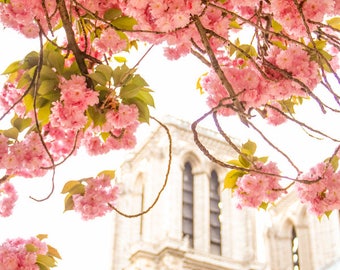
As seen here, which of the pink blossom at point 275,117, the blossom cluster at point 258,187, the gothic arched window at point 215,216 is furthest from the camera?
the gothic arched window at point 215,216

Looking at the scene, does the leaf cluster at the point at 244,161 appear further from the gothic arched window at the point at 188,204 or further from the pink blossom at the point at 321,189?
the gothic arched window at the point at 188,204

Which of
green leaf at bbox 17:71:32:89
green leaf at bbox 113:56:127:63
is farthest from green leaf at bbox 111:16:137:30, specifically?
green leaf at bbox 113:56:127:63

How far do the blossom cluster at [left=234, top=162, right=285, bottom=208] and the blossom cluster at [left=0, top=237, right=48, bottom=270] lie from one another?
3.09 ft

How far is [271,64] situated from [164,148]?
1111 inches

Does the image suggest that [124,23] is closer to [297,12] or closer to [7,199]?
[297,12]

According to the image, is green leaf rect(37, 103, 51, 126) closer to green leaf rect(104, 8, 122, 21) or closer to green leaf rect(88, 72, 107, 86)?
green leaf rect(88, 72, 107, 86)

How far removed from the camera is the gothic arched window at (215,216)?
2969 centimetres

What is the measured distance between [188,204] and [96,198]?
88.6ft

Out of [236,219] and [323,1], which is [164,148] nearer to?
[236,219]

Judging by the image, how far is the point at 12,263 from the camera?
2908mm

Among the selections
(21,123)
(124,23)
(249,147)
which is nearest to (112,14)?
(124,23)

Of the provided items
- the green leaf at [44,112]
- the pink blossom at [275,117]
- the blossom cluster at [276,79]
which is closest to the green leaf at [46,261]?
the green leaf at [44,112]

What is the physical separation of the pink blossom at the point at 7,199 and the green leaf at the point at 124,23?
4.33 ft

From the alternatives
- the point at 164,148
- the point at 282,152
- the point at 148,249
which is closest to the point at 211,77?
the point at 282,152
